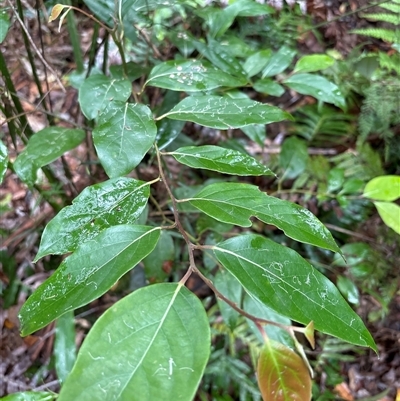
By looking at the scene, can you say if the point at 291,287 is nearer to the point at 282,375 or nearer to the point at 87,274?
the point at 282,375

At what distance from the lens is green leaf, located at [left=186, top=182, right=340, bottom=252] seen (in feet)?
1.77

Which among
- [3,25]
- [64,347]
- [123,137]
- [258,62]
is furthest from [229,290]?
[3,25]

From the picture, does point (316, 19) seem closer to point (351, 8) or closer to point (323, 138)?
point (351, 8)

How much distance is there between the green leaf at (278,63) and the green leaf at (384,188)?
45 cm

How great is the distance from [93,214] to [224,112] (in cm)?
31

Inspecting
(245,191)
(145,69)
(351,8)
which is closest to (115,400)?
(245,191)

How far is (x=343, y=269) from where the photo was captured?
1.40 m

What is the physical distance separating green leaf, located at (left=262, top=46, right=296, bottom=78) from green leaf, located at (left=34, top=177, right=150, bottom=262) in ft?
2.10

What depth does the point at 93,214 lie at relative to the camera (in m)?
0.59

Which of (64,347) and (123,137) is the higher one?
(123,137)

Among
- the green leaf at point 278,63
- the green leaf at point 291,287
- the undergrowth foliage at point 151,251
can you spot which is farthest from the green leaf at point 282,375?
the green leaf at point 278,63

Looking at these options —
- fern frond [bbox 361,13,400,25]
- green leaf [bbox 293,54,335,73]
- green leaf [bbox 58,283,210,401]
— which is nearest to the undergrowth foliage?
green leaf [bbox 58,283,210,401]

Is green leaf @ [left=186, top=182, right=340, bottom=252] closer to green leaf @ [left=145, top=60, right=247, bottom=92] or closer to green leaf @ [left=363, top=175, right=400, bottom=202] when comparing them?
green leaf @ [left=145, top=60, right=247, bottom=92]

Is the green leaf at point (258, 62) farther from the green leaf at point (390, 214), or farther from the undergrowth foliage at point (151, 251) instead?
the green leaf at point (390, 214)
